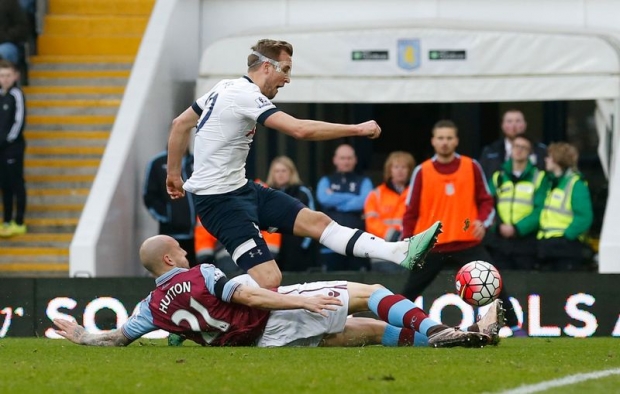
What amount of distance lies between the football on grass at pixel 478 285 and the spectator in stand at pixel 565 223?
16.7ft

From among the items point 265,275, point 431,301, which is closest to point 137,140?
point 431,301

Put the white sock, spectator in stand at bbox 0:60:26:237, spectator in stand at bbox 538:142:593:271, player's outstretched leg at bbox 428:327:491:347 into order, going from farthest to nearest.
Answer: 1. spectator in stand at bbox 0:60:26:237
2. spectator in stand at bbox 538:142:593:271
3. the white sock
4. player's outstretched leg at bbox 428:327:491:347

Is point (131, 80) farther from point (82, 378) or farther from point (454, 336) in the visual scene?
point (82, 378)

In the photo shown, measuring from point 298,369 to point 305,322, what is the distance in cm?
172

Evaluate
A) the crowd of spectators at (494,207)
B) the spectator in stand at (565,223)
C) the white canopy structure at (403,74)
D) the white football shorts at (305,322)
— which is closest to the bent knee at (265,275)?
the white football shorts at (305,322)

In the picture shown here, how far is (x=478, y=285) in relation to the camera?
1025 cm

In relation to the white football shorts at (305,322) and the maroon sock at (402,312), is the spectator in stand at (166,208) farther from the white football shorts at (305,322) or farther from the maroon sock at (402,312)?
the maroon sock at (402,312)

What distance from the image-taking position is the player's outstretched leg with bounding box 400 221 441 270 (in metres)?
9.78

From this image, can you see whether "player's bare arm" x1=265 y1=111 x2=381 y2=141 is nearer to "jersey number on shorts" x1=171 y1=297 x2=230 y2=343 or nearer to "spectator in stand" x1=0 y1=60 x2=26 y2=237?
"jersey number on shorts" x1=171 y1=297 x2=230 y2=343

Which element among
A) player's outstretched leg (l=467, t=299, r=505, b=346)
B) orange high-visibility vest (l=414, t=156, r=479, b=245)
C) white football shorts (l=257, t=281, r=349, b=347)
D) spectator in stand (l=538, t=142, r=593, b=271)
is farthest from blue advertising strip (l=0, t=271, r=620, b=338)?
player's outstretched leg (l=467, t=299, r=505, b=346)

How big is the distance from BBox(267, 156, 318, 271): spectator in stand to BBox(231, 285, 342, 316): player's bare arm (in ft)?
19.7

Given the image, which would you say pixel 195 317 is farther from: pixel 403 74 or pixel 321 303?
pixel 403 74

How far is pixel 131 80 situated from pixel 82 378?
10.6m

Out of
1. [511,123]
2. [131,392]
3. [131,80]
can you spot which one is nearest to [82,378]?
[131,392]
